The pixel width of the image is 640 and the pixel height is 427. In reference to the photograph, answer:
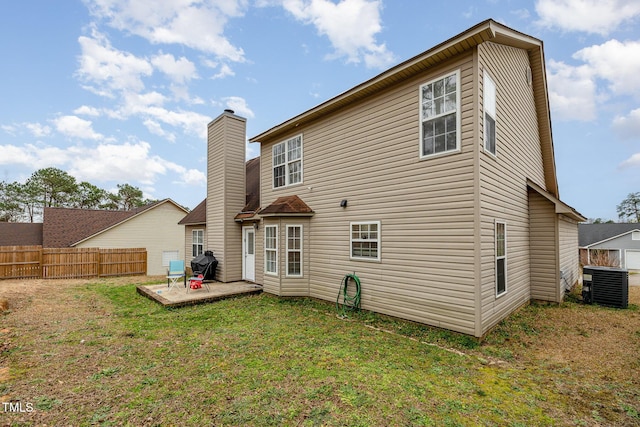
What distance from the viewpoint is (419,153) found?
5.95 m

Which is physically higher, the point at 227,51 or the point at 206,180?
the point at 227,51

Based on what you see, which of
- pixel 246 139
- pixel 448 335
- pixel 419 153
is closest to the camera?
pixel 448 335

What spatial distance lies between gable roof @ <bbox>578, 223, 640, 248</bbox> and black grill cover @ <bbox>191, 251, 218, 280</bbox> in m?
34.3

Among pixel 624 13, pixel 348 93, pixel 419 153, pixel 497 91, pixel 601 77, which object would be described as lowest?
pixel 419 153

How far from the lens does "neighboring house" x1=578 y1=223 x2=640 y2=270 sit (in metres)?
24.5

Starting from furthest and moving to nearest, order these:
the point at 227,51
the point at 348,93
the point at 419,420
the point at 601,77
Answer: the point at 601,77 → the point at 227,51 → the point at 348,93 → the point at 419,420

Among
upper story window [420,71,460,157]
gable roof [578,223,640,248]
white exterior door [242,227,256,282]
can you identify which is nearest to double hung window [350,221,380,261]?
upper story window [420,71,460,157]

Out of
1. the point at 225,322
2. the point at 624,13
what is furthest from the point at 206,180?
the point at 624,13

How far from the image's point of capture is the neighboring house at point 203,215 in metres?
10.8

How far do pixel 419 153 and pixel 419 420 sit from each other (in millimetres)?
4688

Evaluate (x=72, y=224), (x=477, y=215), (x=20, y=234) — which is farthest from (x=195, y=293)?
(x=20, y=234)

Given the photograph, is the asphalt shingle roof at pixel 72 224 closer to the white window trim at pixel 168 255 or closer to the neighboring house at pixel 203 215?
the white window trim at pixel 168 255

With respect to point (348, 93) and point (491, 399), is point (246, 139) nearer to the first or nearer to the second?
point (348, 93)

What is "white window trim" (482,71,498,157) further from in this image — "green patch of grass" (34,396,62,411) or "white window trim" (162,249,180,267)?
"white window trim" (162,249,180,267)
